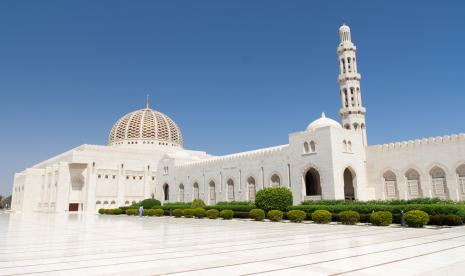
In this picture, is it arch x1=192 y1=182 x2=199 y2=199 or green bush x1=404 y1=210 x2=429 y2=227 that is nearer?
green bush x1=404 y1=210 x2=429 y2=227

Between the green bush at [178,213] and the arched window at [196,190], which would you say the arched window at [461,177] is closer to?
the green bush at [178,213]

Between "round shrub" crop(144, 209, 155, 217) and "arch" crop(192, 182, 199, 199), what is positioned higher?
"arch" crop(192, 182, 199, 199)

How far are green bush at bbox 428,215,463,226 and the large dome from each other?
40907 mm

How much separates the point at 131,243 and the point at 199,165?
90.9 ft

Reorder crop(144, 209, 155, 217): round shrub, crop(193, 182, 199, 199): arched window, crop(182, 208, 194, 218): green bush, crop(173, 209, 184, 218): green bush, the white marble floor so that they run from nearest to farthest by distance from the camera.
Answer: the white marble floor → crop(182, 208, 194, 218): green bush → crop(173, 209, 184, 218): green bush → crop(144, 209, 155, 217): round shrub → crop(193, 182, 199, 199): arched window

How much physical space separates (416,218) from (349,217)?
335 centimetres

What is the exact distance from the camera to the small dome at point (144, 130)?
168 feet

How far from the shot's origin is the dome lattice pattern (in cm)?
5131

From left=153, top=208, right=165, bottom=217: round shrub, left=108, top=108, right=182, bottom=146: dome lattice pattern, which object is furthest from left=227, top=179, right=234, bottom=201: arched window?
left=108, top=108, right=182, bottom=146: dome lattice pattern

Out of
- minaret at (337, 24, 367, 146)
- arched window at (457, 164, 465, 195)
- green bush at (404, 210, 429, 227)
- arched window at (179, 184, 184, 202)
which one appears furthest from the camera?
arched window at (179, 184, 184, 202)

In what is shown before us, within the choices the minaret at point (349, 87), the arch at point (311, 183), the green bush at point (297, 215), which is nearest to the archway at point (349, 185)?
the arch at point (311, 183)

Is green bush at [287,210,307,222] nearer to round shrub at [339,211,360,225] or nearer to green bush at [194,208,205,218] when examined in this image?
round shrub at [339,211,360,225]

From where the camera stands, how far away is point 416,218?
14.8 meters

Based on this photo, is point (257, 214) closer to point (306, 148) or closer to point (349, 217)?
point (349, 217)
